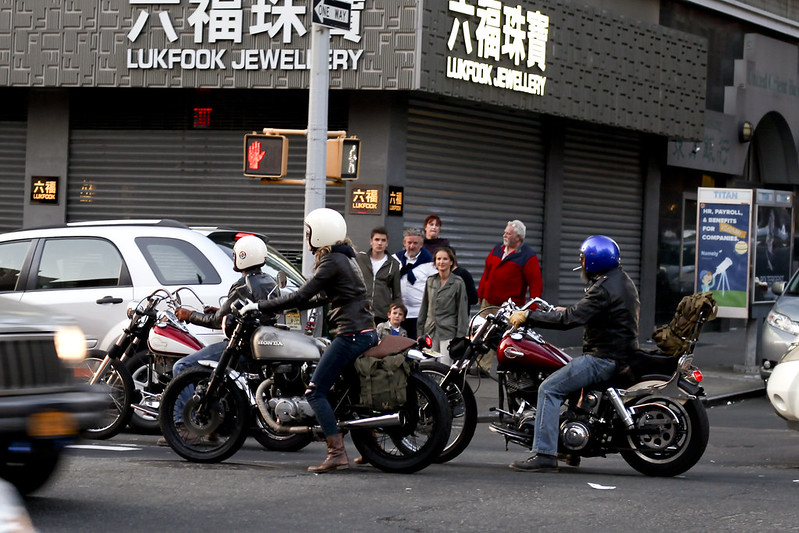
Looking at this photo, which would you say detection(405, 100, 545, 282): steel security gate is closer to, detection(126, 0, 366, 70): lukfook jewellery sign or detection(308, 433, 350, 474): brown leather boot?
Result: detection(126, 0, 366, 70): lukfook jewellery sign

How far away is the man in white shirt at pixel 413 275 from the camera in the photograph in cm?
1382

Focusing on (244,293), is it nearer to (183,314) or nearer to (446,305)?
(183,314)

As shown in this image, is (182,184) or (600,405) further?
(182,184)

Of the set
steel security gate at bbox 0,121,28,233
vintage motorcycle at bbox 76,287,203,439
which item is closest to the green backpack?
vintage motorcycle at bbox 76,287,203,439

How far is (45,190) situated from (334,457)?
36.6ft

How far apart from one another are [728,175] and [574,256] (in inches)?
215

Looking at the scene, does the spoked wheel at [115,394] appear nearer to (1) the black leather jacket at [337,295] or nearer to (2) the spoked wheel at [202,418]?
(2) the spoked wheel at [202,418]

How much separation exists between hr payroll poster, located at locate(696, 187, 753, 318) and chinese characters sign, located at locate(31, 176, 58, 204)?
9.09m

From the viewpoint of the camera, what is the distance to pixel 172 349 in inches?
392

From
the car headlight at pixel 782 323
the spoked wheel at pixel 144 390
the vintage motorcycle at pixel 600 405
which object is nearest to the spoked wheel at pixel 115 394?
the spoked wheel at pixel 144 390

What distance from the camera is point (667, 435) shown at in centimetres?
867

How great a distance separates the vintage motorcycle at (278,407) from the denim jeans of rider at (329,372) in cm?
14

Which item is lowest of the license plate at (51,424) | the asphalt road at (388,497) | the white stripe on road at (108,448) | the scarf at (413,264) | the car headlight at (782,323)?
the white stripe on road at (108,448)

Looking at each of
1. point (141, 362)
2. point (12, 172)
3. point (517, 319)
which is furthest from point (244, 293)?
point (12, 172)
